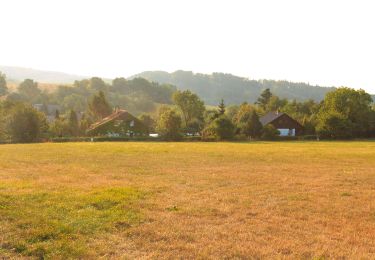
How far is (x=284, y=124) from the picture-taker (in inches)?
4058

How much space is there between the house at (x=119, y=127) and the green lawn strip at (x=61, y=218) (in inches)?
2861

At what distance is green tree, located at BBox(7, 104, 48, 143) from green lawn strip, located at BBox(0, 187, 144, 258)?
5979 centimetres

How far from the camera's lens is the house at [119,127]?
8825 cm

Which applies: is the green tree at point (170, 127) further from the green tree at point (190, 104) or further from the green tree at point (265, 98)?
the green tree at point (265, 98)

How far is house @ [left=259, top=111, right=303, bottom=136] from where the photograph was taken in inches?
4035

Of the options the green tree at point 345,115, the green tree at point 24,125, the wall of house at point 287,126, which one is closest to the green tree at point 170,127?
the green tree at point 24,125

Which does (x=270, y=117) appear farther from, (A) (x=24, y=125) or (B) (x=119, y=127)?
(A) (x=24, y=125)

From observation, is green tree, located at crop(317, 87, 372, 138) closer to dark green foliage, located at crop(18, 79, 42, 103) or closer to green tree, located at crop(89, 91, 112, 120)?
green tree, located at crop(89, 91, 112, 120)

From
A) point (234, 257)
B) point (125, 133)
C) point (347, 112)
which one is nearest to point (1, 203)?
point (234, 257)

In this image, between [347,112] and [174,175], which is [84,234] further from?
[347,112]

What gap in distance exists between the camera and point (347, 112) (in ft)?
296

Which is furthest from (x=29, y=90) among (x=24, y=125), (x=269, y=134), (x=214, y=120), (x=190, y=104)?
(x=269, y=134)

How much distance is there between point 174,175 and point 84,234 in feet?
40.8

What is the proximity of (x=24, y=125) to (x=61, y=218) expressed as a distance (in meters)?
64.1
